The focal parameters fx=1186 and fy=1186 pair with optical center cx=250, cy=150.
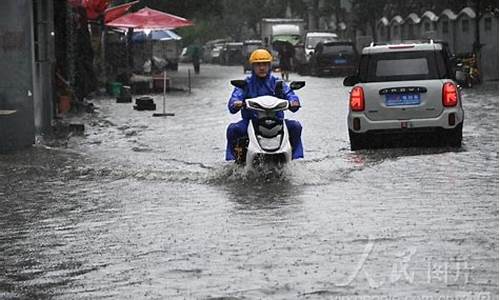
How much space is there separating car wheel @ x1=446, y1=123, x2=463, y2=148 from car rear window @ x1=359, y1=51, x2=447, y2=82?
31.4 inches

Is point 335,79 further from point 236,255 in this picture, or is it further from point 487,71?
point 236,255

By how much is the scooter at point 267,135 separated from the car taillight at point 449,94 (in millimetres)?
4202

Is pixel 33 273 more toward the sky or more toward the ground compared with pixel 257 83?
more toward the ground

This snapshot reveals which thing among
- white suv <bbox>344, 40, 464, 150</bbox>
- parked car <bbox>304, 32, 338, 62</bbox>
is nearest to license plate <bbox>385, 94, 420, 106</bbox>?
white suv <bbox>344, 40, 464, 150</bbox>

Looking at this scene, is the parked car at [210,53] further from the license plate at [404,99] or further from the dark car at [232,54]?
the license plate at [404,99]

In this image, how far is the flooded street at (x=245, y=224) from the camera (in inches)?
309

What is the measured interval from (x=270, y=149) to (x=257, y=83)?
1.10 metres

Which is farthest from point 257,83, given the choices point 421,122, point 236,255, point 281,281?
point 281,281

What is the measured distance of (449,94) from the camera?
56.2 ft

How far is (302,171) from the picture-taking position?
547 inches

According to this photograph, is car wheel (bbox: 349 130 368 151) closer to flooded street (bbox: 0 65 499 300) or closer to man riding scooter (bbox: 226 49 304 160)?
flooded street (bbox: 0 65 499 300)

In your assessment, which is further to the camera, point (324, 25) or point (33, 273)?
point (324, 25)

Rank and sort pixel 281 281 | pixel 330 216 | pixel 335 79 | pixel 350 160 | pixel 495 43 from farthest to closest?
1. pixel 335 79
2. pixel 495 43
3. pixel 350 160
4. pixel 330 216
5. pixel 281 281

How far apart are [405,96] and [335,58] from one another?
109ft
